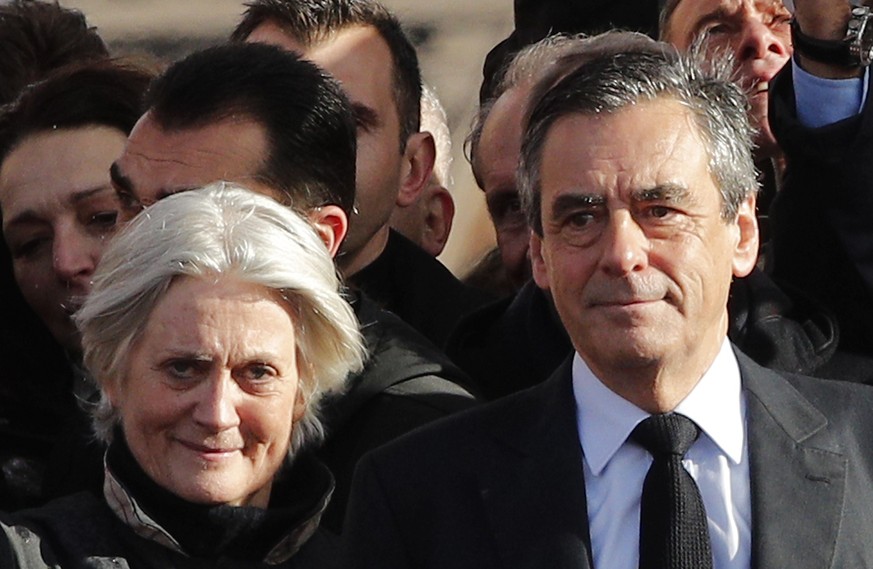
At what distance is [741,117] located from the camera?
10.3ft

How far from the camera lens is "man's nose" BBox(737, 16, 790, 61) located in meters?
3.96

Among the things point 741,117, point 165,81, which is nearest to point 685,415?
point 741,117

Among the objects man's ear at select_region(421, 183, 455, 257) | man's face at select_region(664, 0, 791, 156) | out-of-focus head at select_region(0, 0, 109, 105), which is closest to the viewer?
man's face at select_region(664, 0, 791, 156)

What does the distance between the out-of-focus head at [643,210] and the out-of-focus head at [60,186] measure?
1009 mm

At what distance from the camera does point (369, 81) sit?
4.14m

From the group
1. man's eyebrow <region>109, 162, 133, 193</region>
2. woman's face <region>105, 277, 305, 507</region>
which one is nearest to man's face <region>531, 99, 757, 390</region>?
woman's face <region>105, 277, 305, 507</region>

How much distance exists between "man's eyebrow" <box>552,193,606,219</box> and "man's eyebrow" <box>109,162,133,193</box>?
0.89 meters

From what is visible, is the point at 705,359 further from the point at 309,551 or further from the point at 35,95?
the point at 35,95

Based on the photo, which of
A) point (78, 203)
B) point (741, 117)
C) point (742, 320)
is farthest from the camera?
point (78, 203)

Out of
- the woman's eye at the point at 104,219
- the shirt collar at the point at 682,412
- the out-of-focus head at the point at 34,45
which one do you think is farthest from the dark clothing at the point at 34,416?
the shirt collar at the point at 682,412

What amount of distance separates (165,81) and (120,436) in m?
0.79

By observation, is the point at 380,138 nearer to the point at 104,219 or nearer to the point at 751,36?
the point at 104,219

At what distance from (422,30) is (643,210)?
410 centimetres

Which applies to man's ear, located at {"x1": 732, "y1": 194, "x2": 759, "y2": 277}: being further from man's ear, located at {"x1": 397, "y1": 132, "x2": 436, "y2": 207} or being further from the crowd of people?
man's ear, located at {"x1": 397, "y1": 132, "x2": 436, "y2": 207}
